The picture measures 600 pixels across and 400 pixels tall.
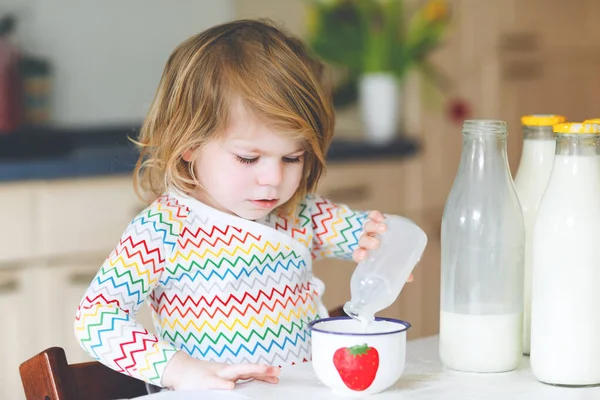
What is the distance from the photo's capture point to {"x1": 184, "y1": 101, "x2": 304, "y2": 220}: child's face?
1134 millimetres

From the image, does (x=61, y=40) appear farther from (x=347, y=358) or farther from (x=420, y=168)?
(x=347, y=358)

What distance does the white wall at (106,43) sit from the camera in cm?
283

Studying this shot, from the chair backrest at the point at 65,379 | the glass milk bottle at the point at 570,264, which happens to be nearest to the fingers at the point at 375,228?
the glass milk bottle at the point at 570,264

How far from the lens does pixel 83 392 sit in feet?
3.47

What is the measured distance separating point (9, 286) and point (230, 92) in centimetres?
131

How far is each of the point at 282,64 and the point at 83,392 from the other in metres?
0.46

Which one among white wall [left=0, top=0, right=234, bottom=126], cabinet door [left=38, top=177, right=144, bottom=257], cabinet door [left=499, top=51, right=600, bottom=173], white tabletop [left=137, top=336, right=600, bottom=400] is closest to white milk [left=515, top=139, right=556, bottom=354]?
white tabletop [left=137, top=336, right=600, bottom=400]

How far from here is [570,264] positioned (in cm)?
91

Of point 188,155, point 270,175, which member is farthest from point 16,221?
point 270,175

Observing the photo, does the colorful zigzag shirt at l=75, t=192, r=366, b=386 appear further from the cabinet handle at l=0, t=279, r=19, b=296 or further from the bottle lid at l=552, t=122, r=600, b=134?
the cabinet handle at l=0, t=279, r=19, b=296

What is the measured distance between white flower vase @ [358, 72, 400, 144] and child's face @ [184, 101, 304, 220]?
1828 mm

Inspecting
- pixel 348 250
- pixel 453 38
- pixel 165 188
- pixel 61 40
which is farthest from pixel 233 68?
pixel 453 38

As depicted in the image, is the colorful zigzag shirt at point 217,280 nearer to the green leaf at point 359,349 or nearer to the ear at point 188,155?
the ear at point 188,155

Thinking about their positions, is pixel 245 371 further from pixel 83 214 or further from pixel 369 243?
pixel 83 214
